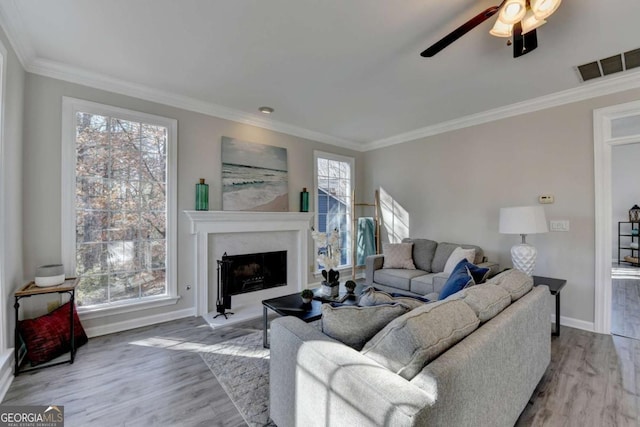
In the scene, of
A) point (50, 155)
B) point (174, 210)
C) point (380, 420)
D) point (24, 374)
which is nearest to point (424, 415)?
point (380, 420)

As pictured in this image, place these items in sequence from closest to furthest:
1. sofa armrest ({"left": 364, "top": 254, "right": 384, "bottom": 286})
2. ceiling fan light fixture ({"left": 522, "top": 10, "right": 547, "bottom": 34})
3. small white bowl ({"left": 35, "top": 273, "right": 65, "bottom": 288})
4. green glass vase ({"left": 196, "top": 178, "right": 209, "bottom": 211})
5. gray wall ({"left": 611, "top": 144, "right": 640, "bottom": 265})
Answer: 1. ceiling fan light fixture ({"left": 522, "top": 10, "right": 547, "bottom": 34})
2. small white bowl ({"left": 35, "top": 273, "right": 65, "bottom": 288})
3. green glass vase ({"left": 196, "top": 178, "right": 209, "bottom": 211})
4. sofa armrest ({"left": 364, "top": 254, "right": 384, "bottom": 286})
5. gray wall ({"left": 611, "top": 144, "right": 640, "bottom": 265})

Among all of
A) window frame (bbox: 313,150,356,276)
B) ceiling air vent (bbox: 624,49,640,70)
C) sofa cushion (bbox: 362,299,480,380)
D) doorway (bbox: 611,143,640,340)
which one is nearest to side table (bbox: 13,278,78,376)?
sofa cushion (bbox: 362,299,480,380)

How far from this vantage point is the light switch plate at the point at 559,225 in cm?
331

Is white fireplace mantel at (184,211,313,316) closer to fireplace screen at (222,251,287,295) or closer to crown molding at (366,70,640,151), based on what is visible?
fireplace screen at (222,251,287,295)

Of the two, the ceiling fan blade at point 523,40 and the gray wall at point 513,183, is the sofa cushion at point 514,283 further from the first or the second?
the gray wall at point 513,183

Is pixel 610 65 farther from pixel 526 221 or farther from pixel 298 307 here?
pixel 298 307

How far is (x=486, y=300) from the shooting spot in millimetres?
1589

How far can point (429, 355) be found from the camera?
3.70 ft

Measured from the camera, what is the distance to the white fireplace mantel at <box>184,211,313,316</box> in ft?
11.6

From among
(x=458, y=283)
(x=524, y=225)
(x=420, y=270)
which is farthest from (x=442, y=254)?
(x=458, y=283)

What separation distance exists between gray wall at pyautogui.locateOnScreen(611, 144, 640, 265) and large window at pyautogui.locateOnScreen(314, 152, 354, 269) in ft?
21.7

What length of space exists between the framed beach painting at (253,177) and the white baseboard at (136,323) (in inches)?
55.1

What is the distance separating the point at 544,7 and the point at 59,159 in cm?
404

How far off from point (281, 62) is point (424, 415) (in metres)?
2.78
